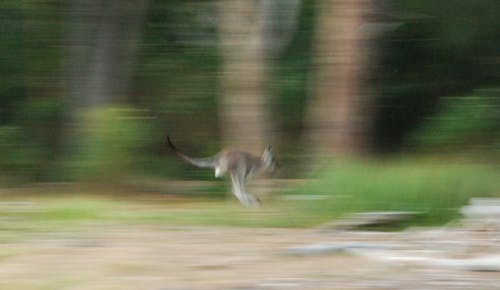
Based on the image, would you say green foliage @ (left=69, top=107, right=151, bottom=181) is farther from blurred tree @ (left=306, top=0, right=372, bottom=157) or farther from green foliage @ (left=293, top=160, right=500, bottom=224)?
green foliage @ (left=293, top=160, right=500, bottom=224)

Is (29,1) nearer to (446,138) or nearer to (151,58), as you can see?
(151,58)

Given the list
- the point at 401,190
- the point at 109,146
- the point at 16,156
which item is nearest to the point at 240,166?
the point at 109,146

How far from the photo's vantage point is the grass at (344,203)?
1146 centimetres

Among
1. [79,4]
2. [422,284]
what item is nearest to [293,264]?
[422,284]

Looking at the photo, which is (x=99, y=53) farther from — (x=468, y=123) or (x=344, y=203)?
(x=344, y=203)

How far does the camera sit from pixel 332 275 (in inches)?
333

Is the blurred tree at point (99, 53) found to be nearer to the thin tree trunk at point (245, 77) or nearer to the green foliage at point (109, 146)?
the green foliage at point (109, 146)

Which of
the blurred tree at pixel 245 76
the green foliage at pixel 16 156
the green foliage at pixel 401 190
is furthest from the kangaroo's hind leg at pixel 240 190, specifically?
the green foliage at pixel 16 156

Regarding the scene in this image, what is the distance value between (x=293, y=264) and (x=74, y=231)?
116 inches

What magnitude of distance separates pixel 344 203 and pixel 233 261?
110 inches

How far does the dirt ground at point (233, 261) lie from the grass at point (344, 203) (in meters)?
0.69

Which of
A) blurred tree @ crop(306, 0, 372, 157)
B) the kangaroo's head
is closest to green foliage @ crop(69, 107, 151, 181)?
the kangaroo's head

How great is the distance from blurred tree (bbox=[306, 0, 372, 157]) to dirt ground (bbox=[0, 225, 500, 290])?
12.1ft

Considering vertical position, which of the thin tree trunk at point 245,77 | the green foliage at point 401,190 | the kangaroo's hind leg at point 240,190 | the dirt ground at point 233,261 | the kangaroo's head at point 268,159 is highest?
the thin tree trunk at point 245,77
